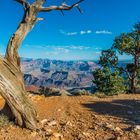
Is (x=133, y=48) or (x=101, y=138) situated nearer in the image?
(x=101, y=138)

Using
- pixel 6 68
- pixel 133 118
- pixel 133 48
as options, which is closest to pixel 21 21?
pixel 6 68

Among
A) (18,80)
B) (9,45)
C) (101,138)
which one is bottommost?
(101,138)

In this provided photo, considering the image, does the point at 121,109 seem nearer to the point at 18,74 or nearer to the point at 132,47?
the point at 18,74

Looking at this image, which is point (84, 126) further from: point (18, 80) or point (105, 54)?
point (105, 54)

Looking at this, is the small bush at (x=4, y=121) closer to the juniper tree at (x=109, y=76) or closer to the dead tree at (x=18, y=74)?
the dead tree at (x=18, y=74)

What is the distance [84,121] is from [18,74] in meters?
4.45

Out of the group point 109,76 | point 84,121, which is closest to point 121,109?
point 84,121

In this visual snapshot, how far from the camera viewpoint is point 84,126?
51.8ft

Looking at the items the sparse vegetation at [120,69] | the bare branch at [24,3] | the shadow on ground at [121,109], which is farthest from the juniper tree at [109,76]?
the bare branch at [24,3]

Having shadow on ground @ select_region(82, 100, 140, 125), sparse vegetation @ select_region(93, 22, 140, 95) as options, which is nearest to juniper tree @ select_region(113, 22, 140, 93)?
sparse vegetation @ select_region(93, 22, 140, 95)

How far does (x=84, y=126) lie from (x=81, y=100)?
888cm

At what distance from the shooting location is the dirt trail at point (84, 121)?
47.0ft

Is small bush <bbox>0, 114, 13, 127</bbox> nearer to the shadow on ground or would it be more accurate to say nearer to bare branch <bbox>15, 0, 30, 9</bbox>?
bare branch <bbox>15, 0, 30, 9</bbox>

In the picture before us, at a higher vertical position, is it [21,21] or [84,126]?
[21,21]
